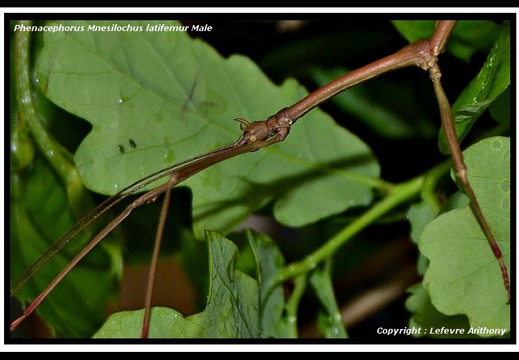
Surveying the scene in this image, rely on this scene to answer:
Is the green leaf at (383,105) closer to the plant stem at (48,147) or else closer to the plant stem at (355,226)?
the plant stem at (355,226)

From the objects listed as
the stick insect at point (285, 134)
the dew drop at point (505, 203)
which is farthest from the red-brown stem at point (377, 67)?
the dew drop at point (505, 203)

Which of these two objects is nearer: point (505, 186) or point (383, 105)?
point (505, 186)

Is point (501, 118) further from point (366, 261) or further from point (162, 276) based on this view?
point (162, 276)

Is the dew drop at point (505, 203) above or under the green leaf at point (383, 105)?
under

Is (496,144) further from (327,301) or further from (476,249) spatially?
(327,301)

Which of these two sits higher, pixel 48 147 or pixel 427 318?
pixel 48 147

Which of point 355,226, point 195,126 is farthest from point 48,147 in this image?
point 355,226

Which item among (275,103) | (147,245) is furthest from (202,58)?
(147,245)
